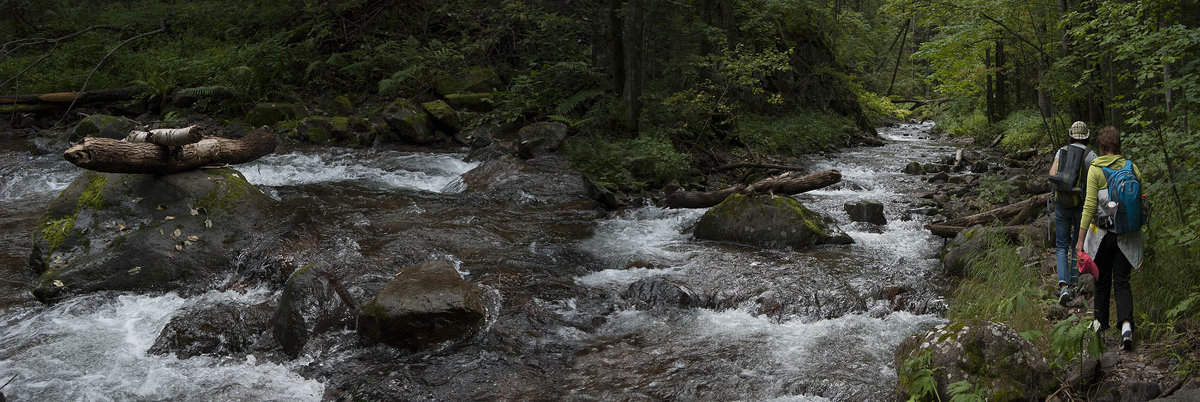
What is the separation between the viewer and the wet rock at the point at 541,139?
48.3 feet

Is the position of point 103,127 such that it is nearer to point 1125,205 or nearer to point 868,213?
point 868,213

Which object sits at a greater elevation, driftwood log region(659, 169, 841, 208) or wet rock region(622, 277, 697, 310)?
driftwood log region(659, 169, 841, 208)

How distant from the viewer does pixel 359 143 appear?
1678 centimetres

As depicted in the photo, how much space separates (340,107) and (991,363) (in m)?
18.0

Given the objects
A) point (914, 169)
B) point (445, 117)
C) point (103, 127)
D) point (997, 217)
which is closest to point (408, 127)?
point (445, 117)

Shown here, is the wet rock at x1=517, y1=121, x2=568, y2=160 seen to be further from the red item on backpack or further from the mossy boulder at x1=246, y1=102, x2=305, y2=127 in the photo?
the red item on backpack

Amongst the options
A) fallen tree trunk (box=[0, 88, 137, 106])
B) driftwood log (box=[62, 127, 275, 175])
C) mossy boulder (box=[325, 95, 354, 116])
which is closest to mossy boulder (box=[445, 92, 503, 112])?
mossy boulder (box=[325, 95, 354, 116])

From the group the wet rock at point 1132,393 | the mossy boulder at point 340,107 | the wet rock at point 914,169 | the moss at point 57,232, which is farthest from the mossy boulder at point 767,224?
the mossy boulder at point 340,107

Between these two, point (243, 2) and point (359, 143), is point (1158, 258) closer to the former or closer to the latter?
point (359, 143)

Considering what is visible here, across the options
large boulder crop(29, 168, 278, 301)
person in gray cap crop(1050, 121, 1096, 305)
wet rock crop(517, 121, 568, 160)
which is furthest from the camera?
wet rock crop(517, 121, 568, 160)

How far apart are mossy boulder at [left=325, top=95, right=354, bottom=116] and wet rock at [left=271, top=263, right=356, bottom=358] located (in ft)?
43.6

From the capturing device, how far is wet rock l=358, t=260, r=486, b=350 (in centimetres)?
611

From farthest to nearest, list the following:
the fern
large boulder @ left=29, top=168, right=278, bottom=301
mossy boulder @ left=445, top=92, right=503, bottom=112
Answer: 1. mossy boulder @ left=445, top=92, right=503, bottom=112
2. the fern
3. large boulder @ left=29, top=168, right=278, bottom=301

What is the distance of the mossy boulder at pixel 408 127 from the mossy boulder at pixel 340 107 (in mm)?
2224
